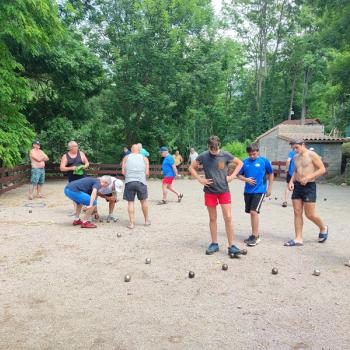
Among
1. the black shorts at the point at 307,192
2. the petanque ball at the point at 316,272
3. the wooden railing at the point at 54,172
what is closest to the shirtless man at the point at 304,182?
the black shorts at the point at 307,192

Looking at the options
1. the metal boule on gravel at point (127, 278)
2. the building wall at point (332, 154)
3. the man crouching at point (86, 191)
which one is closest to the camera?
the metal boule on gravel at point (127, 278)

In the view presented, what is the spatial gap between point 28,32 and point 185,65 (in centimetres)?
1528

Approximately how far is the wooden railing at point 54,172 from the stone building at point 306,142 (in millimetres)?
2413

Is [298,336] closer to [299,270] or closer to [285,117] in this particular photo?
[299,270]

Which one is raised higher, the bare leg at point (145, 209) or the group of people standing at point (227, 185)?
the group of people standing at point (227, 185)

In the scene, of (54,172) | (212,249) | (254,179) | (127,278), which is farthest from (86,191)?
(54,172)

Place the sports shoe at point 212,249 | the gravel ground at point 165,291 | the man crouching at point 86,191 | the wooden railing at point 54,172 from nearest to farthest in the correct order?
1. the gravel ground at point 165,291
2. the sports shoe at point 212,249
3. the man crouching at point 86,191
4. the wooden railing at point 54,172

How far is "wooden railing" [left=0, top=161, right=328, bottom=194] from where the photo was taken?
49.9 feet

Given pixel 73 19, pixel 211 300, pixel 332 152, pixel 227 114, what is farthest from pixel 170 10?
pixel 227 114

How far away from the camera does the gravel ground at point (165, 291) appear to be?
3.76 meters

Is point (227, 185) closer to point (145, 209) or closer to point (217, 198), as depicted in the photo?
point (217, 198)

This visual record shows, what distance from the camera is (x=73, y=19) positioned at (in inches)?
826

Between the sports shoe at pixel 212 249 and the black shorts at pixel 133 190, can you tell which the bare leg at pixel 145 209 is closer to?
the black shorts at pixel 133 190

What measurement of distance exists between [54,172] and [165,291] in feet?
60.3
